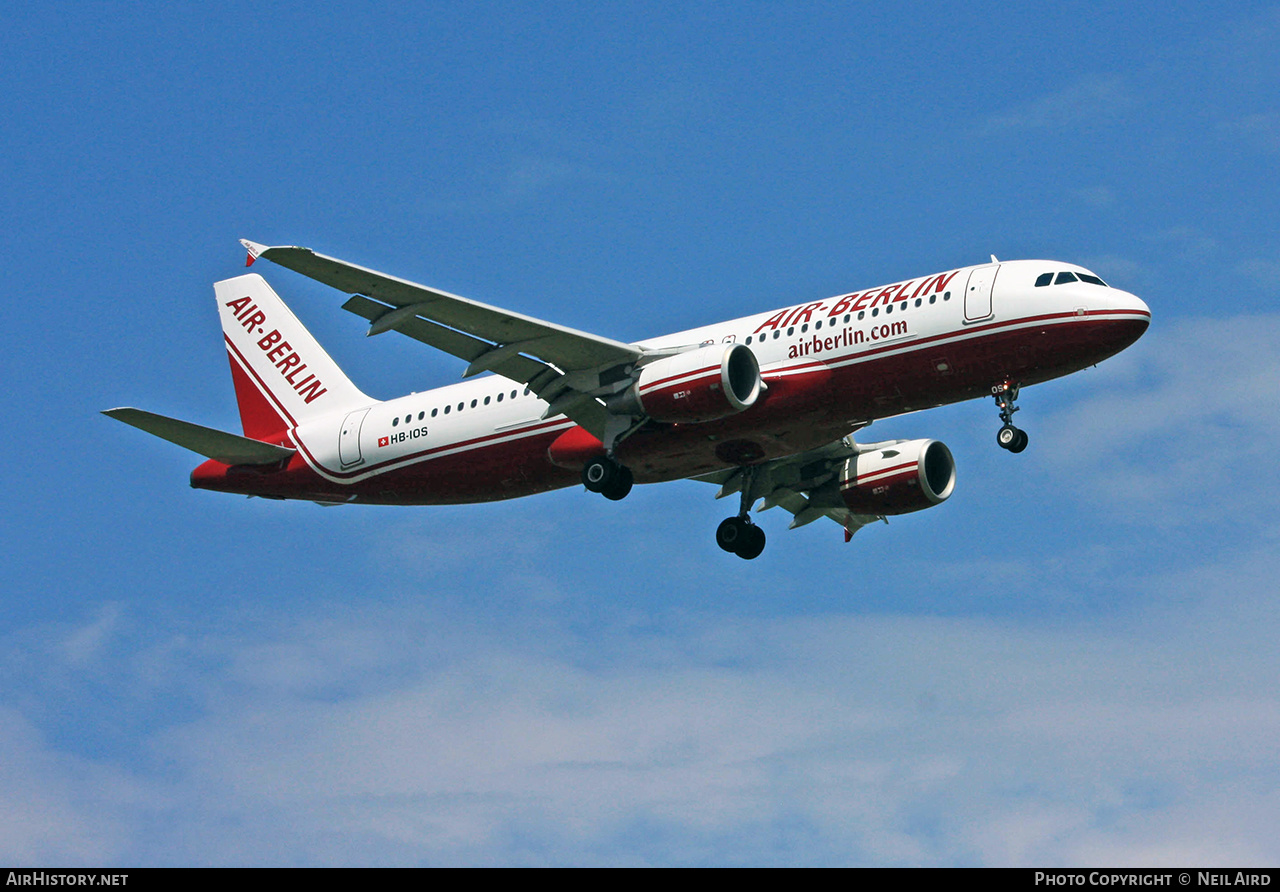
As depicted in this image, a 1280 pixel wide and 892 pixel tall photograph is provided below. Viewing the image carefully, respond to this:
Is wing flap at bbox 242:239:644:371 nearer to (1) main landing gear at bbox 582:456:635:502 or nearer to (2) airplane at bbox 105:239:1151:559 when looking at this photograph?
(2) airplane at bbox 105:239:1151:559

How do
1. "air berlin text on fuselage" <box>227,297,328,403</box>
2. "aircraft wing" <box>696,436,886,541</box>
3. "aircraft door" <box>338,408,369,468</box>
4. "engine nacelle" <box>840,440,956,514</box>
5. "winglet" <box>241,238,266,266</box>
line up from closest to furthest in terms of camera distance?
"winglet" <box>241,238,266,266</box>, "engine nacelle" <box>840,440,956,514</box>, "aircraft door" <box>338,408,369,468</box>, "aircraft wing" <box>696,436,886,541</box>, "air berlin text on fuselage" <box>227,297,328,403</box>

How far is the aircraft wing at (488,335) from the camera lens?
128 feet

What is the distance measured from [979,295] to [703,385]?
6808mm

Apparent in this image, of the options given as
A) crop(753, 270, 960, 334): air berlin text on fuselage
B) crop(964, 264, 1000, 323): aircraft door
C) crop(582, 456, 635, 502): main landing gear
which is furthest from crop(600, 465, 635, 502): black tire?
crop(964, 264, 1000, 323): aircraft door

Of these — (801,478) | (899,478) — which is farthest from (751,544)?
(899,478)

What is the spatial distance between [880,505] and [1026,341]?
9.23 metres

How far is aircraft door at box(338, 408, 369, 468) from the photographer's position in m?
47.7

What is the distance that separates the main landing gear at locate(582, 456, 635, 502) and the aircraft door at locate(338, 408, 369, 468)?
749 centimetres

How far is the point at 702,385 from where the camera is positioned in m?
40.8

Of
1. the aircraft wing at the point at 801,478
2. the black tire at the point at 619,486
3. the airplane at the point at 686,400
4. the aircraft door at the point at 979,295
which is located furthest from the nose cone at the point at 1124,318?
the black tire at the point at 619,486

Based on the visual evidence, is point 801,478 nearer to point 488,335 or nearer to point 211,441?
point 488,335

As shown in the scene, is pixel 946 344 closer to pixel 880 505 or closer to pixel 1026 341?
pixel 1026 341
